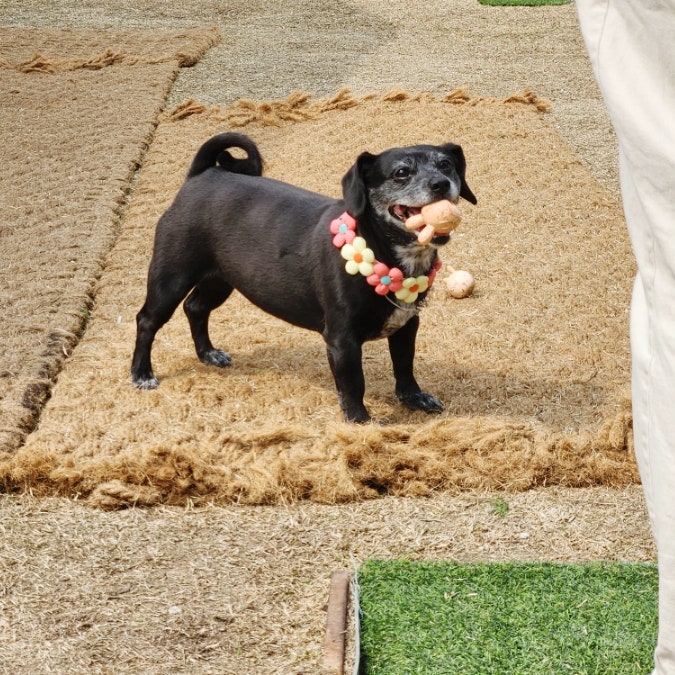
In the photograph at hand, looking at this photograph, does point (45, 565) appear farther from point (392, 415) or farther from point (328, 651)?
point (392, 415)

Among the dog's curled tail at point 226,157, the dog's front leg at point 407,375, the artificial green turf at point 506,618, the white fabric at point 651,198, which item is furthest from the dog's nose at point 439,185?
the white fabric at point 651,198

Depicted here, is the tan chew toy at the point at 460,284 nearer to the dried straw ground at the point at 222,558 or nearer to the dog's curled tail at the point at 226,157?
the dog's curled tail at the point at 226,157

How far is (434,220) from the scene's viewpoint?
3.79m

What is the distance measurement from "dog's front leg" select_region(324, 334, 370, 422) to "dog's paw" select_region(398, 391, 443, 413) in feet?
0.87

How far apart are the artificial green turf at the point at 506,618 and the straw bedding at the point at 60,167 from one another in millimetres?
1796

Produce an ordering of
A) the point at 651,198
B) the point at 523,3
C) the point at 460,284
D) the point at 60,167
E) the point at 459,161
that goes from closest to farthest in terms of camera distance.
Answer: the point at 651,198 → the point at 459,161 → the point at 460,284 → the point at 60,167 → the point at 523,3

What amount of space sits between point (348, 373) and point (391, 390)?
57 cm

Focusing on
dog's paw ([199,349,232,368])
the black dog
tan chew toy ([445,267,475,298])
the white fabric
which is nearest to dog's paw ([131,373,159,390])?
the black dog

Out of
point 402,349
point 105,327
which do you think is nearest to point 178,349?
point 105,327

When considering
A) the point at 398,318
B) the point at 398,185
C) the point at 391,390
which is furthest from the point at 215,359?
the point at 398,185

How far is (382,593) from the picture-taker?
10.4ft

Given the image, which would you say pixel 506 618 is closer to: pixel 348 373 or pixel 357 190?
pixel 348 373

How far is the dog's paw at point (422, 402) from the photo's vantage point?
4418 mm

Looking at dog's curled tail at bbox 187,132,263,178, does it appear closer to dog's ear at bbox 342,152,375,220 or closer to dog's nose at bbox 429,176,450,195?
dog's ear at bbox 342,152,375,220
